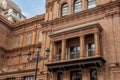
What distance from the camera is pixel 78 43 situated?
23.7 m

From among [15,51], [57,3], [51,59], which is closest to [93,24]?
[51,59]

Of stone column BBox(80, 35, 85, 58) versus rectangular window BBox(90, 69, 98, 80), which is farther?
stone column BBox(80, 35, 85, 58)

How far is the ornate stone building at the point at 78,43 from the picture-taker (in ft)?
68.5

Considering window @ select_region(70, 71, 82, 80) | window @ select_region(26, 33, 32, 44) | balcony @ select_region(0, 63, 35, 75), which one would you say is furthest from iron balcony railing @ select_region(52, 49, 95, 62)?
window @ select_region(26, 33, 32, 44)

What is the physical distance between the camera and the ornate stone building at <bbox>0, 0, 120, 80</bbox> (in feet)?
68.5

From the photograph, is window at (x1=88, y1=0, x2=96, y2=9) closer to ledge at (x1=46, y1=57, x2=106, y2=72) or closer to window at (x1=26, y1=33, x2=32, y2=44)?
ledge at (x1=46, y1=57, x2=106, y2=72)

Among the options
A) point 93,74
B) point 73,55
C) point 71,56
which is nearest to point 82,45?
point 73,55

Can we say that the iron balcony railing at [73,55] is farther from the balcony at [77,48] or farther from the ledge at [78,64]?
the ledge at [78,64]

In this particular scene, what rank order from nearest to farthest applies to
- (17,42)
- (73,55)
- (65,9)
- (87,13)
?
(73,55)
(87,13)
(65,9)
(17,42)

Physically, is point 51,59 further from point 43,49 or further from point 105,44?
point 105,44

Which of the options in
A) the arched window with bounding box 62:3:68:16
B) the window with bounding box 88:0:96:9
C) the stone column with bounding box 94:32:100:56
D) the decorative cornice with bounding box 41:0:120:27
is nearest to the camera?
the stone column with bounding box 94:32:100:56

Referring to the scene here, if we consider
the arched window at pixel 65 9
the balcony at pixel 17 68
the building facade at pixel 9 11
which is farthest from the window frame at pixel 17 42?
the building facade at pixel 9 11

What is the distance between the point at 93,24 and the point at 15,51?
50.9ft

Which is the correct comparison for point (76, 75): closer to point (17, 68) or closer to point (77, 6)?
point (77, 6)
